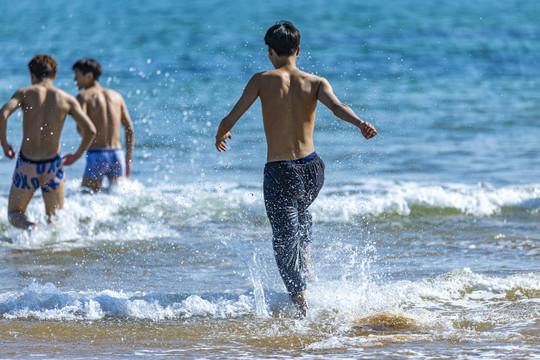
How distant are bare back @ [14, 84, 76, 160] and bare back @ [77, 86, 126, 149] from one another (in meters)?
1.08

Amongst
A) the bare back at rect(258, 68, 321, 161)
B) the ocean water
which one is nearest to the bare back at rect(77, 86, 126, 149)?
the ocean water

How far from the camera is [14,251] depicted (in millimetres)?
6848

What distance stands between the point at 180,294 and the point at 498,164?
265 inches

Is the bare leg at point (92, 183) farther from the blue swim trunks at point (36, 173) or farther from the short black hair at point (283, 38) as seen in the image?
the short black hair at point (283, 38)

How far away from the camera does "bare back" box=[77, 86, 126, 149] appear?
8.00 m

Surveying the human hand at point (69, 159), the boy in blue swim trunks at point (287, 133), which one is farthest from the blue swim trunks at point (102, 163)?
the boy in blue swim trunks at point (287, 133)

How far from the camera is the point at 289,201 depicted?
183 inches

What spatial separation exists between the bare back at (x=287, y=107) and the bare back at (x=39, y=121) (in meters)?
3.01

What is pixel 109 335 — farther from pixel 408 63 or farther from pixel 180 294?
pixel 408 63

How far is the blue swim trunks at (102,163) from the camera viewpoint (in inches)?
314

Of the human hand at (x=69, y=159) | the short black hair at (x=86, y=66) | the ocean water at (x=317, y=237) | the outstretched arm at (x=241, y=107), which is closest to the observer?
the ocean water at (x=317, y=237)

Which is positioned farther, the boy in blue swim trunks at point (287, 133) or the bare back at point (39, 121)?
the bare back at point (39, 121)

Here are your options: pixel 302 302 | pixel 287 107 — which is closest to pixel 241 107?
pixel 287 107

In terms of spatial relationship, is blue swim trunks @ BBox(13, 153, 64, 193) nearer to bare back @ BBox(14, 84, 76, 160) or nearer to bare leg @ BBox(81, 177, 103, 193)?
bare back @ BBox(14, 84, 76, 160)
